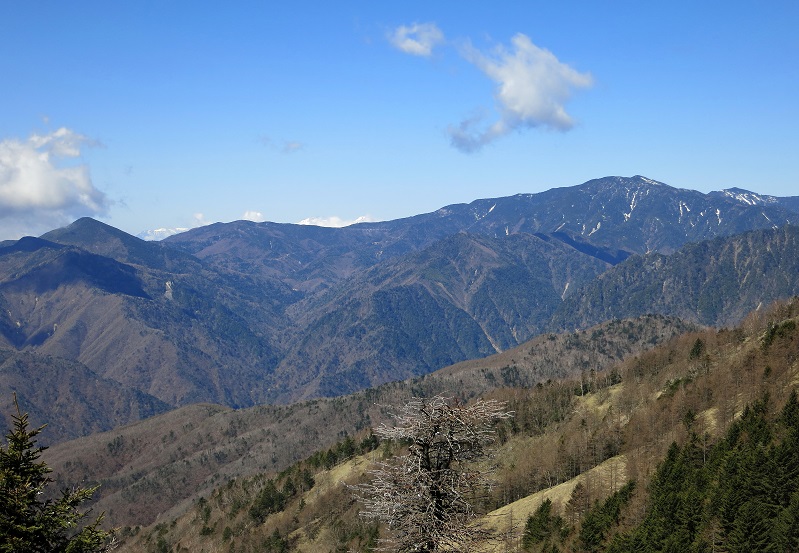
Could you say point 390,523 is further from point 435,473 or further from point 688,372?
point 688,372

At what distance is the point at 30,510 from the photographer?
25156 mm

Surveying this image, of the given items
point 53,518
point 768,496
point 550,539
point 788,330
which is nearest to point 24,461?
point 53,518

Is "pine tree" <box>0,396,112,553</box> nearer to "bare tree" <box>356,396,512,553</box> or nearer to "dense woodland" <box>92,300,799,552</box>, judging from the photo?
"bare tree" <box>356,396,512,553</box>

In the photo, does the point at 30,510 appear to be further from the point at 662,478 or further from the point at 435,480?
the point at 662,478

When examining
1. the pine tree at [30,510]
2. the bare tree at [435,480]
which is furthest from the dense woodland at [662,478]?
the pine tree at [30,510]

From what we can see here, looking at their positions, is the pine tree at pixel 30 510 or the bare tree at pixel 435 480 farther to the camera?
the pine tree at pixel 30 510

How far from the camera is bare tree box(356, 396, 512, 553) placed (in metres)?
21.6

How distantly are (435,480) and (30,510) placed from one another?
16500 mm

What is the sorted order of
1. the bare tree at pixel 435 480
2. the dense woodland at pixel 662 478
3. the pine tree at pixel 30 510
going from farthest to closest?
the dense woodland at pixel 662 478 → the pine tree at pixel 30 510 → the bare tree at pixel 435 480

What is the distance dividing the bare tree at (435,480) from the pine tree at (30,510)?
1283cm

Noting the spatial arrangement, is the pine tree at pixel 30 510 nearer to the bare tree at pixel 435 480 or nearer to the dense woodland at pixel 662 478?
the bare tree at pixel 435 480

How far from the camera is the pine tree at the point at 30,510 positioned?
79.6ft

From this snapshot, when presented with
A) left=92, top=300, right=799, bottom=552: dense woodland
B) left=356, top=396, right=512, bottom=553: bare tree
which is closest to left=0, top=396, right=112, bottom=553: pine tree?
left=356, top=396, right=512, bottom=553: bare tree

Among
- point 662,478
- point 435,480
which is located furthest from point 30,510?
point 662,478
